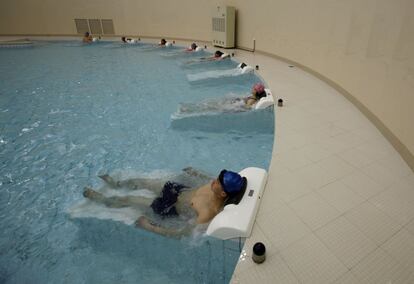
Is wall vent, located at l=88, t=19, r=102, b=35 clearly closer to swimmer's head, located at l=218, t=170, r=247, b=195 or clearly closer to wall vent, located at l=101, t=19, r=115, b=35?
wall vent, located at l=101, t=19, r=115, b=35

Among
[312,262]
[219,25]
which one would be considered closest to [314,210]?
[312,262]

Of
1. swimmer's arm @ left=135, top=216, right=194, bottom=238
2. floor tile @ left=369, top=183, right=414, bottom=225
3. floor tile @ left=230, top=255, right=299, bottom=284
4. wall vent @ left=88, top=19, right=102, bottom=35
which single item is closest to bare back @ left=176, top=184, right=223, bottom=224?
swimmer's arm @ left=135, top=216, right=194, bottom=238

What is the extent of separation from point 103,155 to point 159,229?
2.44 metres

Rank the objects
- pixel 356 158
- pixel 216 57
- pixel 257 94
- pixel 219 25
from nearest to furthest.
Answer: pixel 356 158, pixel 257 94, pixel 216 57, pixel 219 25

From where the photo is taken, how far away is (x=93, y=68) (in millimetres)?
10359

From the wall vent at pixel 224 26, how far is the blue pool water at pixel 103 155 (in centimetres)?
314

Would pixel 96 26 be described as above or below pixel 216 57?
above

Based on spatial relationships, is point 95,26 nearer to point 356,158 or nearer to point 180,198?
point 180,198

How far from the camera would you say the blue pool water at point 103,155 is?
2488 mm

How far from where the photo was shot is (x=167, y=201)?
115 inches

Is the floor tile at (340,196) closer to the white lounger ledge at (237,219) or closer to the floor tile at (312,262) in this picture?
the floor tile at (312,262)

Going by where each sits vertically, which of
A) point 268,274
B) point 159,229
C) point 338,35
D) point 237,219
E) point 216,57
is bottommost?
point 159,229

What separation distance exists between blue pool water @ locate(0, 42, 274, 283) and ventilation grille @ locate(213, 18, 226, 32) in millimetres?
3352

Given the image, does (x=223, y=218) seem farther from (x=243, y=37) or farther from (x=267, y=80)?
(x=243, y=37)
